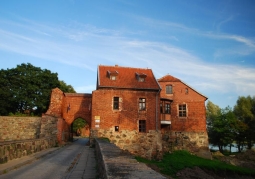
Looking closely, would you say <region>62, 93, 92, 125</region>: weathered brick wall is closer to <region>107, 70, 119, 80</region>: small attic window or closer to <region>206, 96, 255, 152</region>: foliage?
<region>107, 70, 119, 80</region>: small attic window

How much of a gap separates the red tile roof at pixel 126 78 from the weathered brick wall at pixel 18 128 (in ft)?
29.2

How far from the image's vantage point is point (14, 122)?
25312mm

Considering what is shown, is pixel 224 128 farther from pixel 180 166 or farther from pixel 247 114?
pixel 180 166

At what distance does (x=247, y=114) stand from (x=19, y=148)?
4464 centimetres

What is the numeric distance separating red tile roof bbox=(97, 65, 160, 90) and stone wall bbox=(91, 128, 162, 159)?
538 centimetres

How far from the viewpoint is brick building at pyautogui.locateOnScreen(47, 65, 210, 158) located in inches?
998

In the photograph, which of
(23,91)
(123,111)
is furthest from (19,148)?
(23,91)

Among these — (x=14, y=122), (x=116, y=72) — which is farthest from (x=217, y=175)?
(x=14, y=122)

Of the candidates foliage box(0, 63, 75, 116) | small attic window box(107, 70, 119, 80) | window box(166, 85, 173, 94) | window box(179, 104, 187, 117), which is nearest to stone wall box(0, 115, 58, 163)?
small attic window box(107, 70, 119, 80)

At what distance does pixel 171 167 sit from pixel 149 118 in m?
6.96

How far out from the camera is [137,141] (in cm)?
2558

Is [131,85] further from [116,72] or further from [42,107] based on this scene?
[42,107]

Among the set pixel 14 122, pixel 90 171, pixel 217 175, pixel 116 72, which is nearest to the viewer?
pixel 90 171

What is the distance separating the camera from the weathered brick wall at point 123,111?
993 inches
